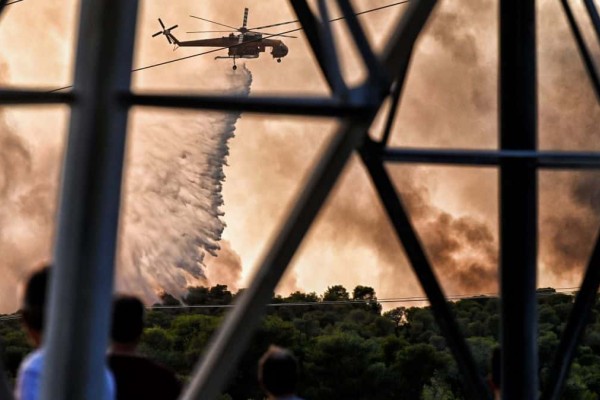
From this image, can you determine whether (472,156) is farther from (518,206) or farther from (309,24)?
(309,24)

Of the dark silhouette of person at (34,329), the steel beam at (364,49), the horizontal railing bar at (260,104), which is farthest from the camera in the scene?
the steel beam at (364,49)

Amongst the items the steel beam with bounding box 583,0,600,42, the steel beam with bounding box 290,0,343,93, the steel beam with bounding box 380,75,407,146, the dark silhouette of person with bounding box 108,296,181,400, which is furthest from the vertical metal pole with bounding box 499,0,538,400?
the dark silhouette of person with bounding box 108,296,181,400

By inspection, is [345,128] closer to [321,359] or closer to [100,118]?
[100,118]

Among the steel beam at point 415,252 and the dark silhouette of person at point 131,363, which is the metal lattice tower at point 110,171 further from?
the steel beam at point 415,252

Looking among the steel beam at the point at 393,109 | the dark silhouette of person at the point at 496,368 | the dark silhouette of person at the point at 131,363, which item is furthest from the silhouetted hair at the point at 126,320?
the steel beam at the point at 393,109

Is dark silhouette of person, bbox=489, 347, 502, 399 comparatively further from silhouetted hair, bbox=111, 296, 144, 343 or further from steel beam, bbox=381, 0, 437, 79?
silhouetted hair, bbox=111, 296, 144, 343

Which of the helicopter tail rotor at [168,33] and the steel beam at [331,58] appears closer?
the steel beam at [331,58]

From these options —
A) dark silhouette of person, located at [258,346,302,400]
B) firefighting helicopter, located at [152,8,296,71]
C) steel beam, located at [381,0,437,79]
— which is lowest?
dark silhouette of person, located at [258,346,302,400]

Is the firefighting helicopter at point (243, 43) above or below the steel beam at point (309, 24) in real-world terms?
above
